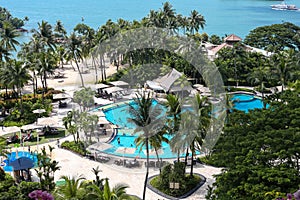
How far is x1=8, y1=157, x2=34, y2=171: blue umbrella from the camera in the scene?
24.0 meters

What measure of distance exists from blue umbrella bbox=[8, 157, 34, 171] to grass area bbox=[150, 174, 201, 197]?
704 centimetres

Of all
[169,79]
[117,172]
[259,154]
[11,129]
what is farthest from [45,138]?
[259,154]

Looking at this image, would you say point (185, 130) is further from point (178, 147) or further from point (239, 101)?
point (239, 101)

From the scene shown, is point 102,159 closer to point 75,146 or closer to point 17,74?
point 75,146

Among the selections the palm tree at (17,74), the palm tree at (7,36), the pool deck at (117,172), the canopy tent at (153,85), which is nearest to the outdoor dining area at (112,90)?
the canopy tent at (153,85)

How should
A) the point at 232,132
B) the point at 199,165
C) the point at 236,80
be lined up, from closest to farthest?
1. the point at 232,132
2. the point at 199,165
3. the point at 236,80

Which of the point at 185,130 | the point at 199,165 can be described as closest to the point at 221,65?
the point at 199,165

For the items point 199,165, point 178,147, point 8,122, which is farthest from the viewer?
point 8,122

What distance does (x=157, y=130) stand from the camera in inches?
902

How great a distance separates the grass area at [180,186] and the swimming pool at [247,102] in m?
17.0

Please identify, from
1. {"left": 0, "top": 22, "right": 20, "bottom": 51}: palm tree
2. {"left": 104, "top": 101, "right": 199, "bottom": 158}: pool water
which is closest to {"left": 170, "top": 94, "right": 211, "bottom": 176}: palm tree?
{"left": 104, "top": 101, "right": 199, "bottom": 158}: pool water

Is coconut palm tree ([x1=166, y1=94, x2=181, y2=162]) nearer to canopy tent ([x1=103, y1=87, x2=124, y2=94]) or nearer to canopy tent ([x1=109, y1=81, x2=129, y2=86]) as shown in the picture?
canopy tent ([x1=103, y1=87, x2=124, y2=94])

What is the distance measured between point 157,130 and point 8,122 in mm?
17230

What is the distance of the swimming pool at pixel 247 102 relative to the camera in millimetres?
40125
